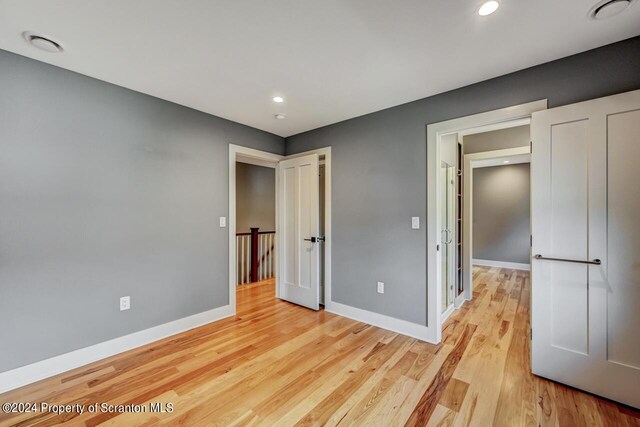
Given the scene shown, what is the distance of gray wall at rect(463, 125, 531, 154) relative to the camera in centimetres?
385

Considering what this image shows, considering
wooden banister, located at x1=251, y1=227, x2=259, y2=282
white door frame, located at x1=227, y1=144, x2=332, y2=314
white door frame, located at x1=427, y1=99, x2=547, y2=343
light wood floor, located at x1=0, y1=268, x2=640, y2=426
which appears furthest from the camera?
wooden banister, located at x1=251, y1=227, x2=259, y2=282

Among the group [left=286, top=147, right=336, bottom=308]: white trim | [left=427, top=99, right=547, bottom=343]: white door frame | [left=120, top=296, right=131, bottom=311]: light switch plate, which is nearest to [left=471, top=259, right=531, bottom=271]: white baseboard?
[left=427, top=99, right=547, bottom=343]: white door frame

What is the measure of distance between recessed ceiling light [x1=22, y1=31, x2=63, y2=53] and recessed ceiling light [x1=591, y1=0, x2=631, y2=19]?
3434 millimetres

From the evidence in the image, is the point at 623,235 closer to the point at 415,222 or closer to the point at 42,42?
the point at 415,222

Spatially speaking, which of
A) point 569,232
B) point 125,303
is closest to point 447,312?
point 569,232

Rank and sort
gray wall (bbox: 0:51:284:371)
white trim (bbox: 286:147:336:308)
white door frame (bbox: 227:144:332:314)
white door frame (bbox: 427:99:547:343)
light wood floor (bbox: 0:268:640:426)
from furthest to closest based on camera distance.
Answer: white trim (bbox: 286:147:336:308)
white door frame (bbox: 227:144:332:314)
white door frame (bbox: 427:99:547:343)
gray wall (bbox: 0:51:284:371)
light wood floor (bbox: 0:268:640:426)

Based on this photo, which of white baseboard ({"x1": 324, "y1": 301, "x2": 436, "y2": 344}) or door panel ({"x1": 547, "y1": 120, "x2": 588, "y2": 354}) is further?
white baseboard ({"x1": 324, "y1": 301, "x2": 436, "y2": 344})

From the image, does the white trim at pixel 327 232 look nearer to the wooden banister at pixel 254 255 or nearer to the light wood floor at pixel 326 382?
the light wood floor at pixel 326 382

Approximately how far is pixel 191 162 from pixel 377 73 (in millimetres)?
2153

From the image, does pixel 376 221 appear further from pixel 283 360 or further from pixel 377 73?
pixel 283 360

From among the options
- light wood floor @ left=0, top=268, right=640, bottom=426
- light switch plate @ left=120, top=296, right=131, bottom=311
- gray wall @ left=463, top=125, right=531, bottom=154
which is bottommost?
light wood floor @ left=0, top=268, right=640, bottom=426

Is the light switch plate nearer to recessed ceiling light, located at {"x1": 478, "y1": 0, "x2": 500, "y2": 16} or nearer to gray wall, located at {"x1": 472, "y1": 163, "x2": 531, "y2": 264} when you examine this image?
recessed ceiling light, located at {"x1": 478, "y1": 0, "x2": 500, "y2": 16}

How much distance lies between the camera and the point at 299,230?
3646 millimetres

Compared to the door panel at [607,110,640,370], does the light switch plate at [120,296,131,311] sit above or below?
below
